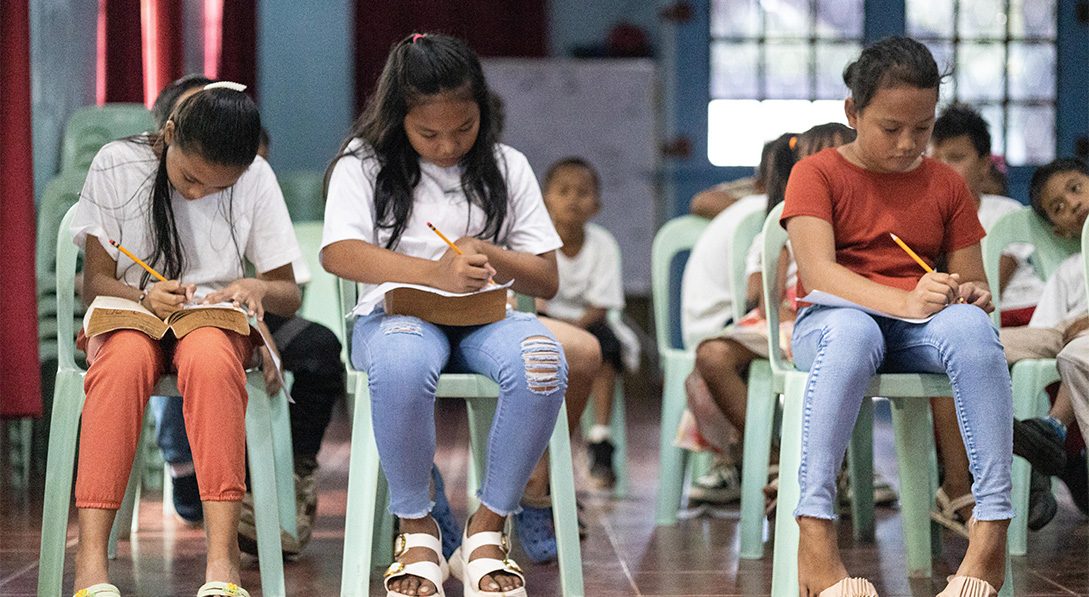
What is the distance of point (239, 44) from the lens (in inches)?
207

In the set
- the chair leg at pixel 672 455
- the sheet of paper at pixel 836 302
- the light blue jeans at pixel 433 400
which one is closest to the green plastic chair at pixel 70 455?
the light blue jeans at pixel 433 400

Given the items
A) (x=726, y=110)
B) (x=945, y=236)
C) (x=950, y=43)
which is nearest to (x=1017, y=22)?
(x=950, y=43)

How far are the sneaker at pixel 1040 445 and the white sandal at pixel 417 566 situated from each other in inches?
41.8

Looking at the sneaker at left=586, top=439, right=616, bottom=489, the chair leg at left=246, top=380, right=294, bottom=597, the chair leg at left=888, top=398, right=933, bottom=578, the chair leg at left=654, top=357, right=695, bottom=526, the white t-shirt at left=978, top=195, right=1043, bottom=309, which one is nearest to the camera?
the chair leg at left=246, top=380, right=294, bottom=597

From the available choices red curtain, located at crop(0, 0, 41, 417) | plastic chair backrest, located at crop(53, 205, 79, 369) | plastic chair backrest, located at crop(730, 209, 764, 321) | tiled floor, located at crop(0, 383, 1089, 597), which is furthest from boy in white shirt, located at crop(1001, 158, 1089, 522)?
red curtain, located at crop(0, 0, 41, 417)

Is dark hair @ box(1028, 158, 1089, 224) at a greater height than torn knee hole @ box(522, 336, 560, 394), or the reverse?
dark hair @ box(1028, 158, 1089, 224)

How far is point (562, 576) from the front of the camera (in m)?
1.85

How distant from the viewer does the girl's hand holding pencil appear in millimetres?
1788

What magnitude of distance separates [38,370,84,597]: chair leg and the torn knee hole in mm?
714

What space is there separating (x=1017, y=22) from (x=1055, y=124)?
53 centimetres

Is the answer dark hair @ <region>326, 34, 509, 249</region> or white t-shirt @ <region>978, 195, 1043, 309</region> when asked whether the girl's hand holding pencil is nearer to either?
dark hair @ <region>326, 34, 509, 249</region>

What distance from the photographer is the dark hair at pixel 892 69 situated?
1.82 meters

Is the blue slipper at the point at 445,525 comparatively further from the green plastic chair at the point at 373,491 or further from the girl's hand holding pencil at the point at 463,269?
the girl's hand holding pencil at the point at 463,269

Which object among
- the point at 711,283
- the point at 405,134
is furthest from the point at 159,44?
the point at 405,134
